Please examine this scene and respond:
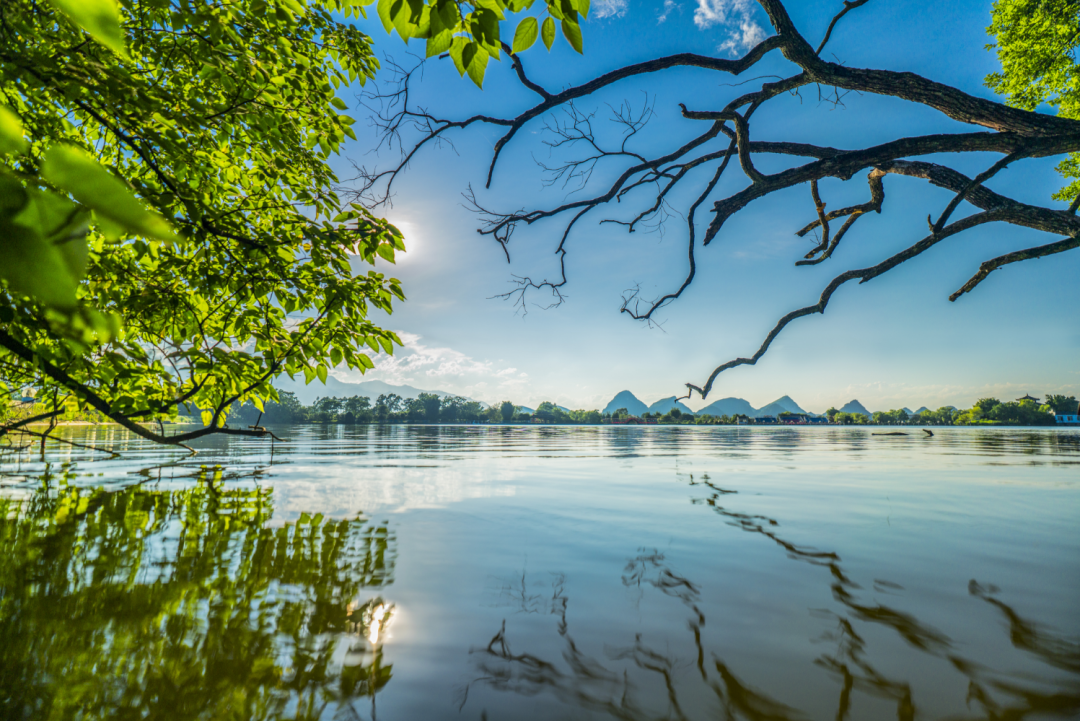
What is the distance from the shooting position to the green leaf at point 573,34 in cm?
169

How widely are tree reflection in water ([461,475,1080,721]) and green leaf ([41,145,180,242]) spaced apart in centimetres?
257

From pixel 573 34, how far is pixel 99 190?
1.76 meters

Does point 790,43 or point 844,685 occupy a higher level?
point 790,43

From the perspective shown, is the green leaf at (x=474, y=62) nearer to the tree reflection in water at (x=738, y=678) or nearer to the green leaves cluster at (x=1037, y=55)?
the tree reflection in water at (x=738, y=678)

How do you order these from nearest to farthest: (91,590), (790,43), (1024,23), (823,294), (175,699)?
(175,699) < (91,590) < (790,43) < (823,294) < (1024,23)

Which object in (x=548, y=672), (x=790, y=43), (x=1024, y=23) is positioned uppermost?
(x=1024, y=23)

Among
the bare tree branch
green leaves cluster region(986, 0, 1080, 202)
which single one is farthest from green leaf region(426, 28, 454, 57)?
green leaves cluster region(986, 0, 1080, 202)

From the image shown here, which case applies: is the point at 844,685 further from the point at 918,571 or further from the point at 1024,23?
the point at 1024,23

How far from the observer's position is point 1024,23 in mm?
9719

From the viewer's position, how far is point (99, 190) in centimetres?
38

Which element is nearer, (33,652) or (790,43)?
(33,652)

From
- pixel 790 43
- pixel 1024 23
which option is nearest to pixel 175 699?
pixel 790 43

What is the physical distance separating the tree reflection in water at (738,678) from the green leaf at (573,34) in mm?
2847

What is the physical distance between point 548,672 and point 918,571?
10.1 ft
